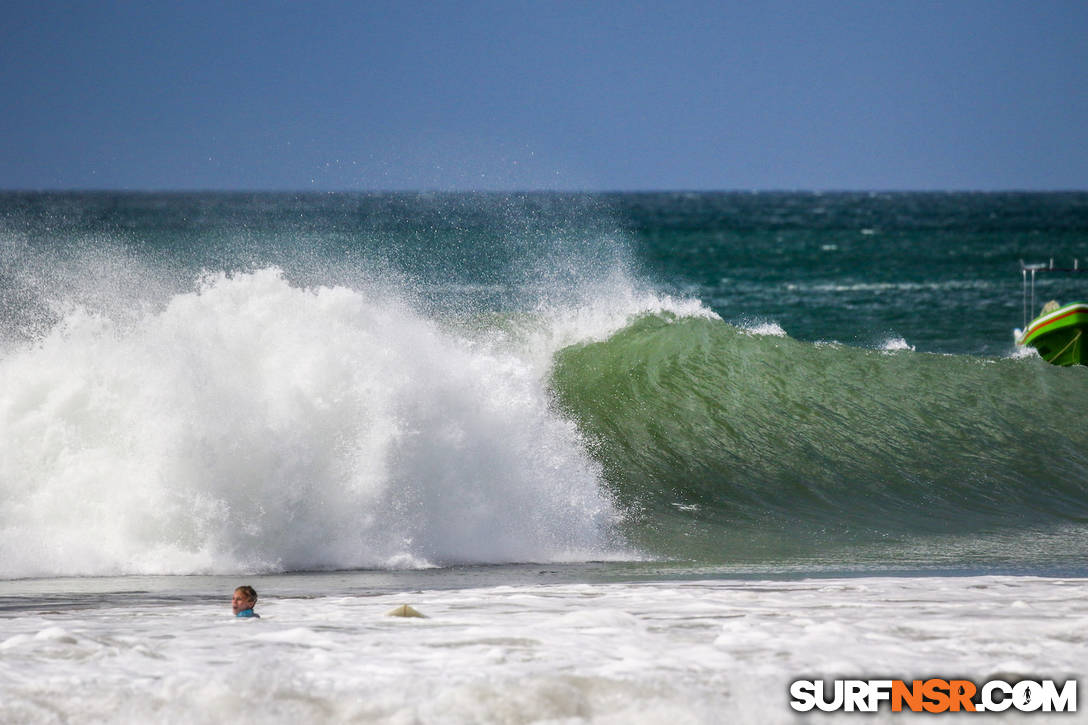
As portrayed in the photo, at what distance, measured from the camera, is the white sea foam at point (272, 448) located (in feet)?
31.0

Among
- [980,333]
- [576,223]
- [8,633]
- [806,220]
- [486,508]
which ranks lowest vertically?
[8,633]

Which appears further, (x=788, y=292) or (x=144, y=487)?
(x=788, y=292)

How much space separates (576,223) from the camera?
993 inches

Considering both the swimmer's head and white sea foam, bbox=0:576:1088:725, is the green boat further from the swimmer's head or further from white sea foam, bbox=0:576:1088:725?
the swimmer's head

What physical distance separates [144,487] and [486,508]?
271cm

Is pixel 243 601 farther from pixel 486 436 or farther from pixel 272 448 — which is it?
pixel 486 436

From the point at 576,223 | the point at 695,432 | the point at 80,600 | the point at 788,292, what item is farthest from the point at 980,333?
the point at 80,600

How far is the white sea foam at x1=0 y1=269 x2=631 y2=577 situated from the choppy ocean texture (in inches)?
0.9

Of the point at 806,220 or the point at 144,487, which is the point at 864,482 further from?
the point at 806,220
